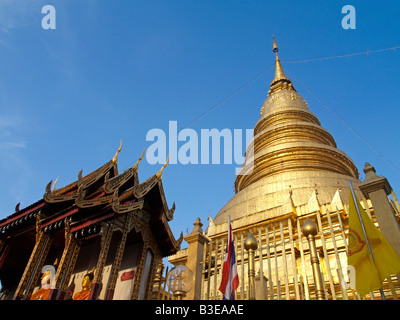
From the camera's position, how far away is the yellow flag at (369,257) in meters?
4.43

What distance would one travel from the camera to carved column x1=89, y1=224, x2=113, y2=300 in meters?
6.83

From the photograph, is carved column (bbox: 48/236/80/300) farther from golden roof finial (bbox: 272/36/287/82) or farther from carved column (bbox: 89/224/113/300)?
golden roof finial (bbox: 272/36/287/82)

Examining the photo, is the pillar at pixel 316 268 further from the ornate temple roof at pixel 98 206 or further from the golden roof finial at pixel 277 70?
the golden roof finial at pixel 277 70

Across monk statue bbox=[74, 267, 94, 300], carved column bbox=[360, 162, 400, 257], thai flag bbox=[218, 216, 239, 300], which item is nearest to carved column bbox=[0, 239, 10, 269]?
monk statue bbox=[74, 267, 94, 300]

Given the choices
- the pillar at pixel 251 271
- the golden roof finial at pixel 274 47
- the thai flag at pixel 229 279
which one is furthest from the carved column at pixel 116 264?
the golden roof finial at pixel 274 47

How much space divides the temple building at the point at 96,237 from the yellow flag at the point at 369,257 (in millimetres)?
5090

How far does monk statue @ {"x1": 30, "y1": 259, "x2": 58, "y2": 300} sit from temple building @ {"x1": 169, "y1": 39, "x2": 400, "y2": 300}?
3565 mm

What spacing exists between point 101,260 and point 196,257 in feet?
7.49

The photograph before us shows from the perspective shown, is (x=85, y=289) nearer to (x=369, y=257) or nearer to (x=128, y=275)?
(x=128, y=275)

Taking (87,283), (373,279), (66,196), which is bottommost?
(373,279)
